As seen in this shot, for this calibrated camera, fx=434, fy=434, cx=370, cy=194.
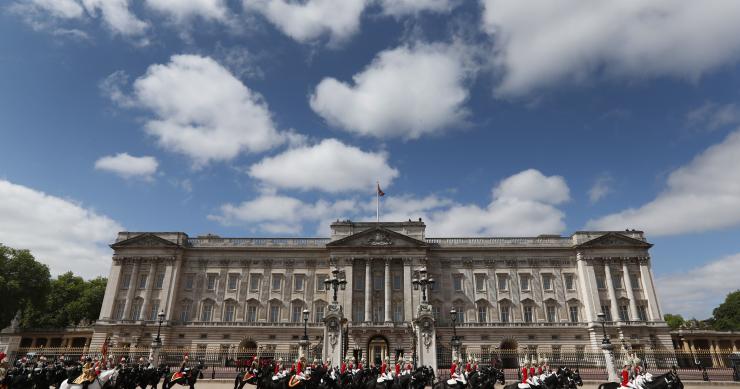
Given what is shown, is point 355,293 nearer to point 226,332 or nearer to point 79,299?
point 226,332

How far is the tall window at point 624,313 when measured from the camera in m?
49.1

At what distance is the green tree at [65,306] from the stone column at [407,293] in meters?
48.7

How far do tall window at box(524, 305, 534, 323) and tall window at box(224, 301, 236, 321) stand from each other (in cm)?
3452

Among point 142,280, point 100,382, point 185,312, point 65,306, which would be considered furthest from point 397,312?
point 65,306

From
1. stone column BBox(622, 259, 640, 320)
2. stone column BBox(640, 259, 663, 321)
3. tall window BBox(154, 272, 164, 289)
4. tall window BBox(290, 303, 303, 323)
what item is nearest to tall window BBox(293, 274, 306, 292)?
tall window BBox(290, 303, 303, 323)

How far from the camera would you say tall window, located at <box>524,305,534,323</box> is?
166ft

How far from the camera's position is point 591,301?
49594 millimetres

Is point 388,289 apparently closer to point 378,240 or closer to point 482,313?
point 378,240

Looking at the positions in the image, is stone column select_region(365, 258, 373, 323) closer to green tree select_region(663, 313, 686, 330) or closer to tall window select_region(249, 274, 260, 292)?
tall window select_region(249, 274, 260, 292)

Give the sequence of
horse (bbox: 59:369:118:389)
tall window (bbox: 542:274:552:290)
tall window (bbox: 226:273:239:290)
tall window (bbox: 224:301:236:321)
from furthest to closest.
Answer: tall window (bbox: 226:273:239:290)
tall window (bbox: 542:274:552:290)
tall window (bbox: 224:301:236:321)
horse (bbox: 59:369:118:389)

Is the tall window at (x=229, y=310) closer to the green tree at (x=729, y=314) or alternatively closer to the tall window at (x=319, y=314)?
the tall window at (x=319, y=314)

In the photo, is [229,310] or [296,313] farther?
[229,310]

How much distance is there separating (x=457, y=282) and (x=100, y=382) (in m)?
42.0

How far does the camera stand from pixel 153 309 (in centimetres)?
5094
